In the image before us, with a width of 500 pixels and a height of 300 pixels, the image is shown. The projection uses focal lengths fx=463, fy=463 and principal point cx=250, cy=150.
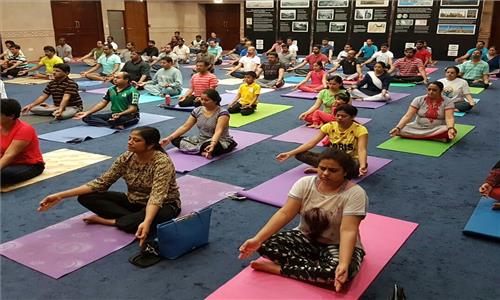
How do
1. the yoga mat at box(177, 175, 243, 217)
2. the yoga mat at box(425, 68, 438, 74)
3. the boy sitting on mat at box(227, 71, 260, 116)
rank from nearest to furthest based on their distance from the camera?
the yoga mat at box(177, 175, 243, 217) < the boy sitting on mat at box(227, 71, 260, 116) < the yoga mat at box(425, 68, 438, 74)

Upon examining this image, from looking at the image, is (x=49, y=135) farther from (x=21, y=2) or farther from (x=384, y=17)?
(x=384, y=17)

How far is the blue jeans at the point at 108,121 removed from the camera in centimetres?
622

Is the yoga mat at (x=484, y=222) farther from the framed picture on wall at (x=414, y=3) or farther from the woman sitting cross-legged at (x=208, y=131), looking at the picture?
the framed picture on wall at (x=414, y=3)

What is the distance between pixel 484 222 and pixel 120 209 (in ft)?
8.63

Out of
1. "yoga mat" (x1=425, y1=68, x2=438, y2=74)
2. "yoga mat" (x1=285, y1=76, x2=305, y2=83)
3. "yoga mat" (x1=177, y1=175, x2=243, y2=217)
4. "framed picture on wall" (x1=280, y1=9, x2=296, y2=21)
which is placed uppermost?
"framed picture on wall" (x1=280, y1=9, x2=296, y2=21)

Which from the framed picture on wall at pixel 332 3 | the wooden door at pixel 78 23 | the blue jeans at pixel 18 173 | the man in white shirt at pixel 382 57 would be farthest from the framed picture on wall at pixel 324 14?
the blue jeans at pixel 18 173

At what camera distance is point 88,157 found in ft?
16.6

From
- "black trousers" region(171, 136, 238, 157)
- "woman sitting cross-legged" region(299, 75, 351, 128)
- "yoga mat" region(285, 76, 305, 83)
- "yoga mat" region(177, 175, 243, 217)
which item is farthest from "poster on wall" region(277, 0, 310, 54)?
"yoga mat" region(177, 175, 243, 217)

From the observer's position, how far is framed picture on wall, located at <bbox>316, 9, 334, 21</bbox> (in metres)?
15.5

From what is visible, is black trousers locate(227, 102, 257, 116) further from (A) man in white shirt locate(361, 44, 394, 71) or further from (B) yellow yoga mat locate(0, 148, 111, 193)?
(A) man in white shirt locate(361, 44, 394, 71)

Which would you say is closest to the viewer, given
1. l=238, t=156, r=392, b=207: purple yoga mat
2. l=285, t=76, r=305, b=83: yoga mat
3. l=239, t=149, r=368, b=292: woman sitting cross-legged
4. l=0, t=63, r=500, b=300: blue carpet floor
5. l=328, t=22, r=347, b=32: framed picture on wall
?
l=239, t=149, r=368, b=292: woman sitting cross-legged

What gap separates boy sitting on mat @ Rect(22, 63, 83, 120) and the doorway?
34.9 feet

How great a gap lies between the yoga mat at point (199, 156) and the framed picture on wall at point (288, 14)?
1090cm

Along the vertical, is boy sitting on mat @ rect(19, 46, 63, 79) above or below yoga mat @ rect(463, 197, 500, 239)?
above
